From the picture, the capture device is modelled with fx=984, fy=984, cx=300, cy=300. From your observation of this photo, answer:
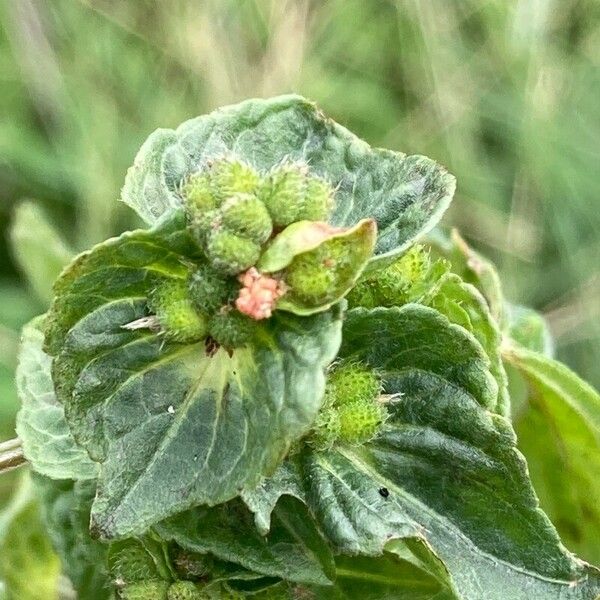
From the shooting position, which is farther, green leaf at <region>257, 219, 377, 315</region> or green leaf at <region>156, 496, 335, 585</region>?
green leaf at <region>156, 496, 335, 585</region>

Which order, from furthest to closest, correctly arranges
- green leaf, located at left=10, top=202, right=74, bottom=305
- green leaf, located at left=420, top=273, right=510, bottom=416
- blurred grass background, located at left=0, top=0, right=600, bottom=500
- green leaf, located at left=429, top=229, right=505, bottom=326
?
blurred grass background, located at left=0, top=0, right=600, bottom=500, green leaf, located at left=10, top=202, right=74, bottom=305, green leaf, located at left=429, top=229, right=505, bottom=326, green leaf, located at left=420, top=273, right=510, bottom=416

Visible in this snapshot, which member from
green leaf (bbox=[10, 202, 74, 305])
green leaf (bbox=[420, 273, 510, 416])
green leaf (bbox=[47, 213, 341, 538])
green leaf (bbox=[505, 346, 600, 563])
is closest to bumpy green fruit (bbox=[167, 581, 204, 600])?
green leaf (bbox=[47, 213, 341, 538])

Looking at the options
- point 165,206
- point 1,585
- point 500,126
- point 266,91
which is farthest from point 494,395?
point 500,126

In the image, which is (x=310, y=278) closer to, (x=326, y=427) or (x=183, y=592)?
(x=326, y=427)

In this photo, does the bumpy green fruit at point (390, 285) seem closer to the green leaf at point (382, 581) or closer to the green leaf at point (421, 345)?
the green leaf at point (421, 345)

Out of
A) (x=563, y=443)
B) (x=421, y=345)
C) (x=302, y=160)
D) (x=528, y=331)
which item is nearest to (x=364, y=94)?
(x=528, y=331)

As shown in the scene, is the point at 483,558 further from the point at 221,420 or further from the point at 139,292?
the point at 139,292

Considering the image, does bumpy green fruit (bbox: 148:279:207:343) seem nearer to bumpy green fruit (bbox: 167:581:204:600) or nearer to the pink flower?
the pink flower

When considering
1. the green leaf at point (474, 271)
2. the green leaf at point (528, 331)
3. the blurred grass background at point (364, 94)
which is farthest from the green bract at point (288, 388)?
the blurred grass background at point (364, 94)
